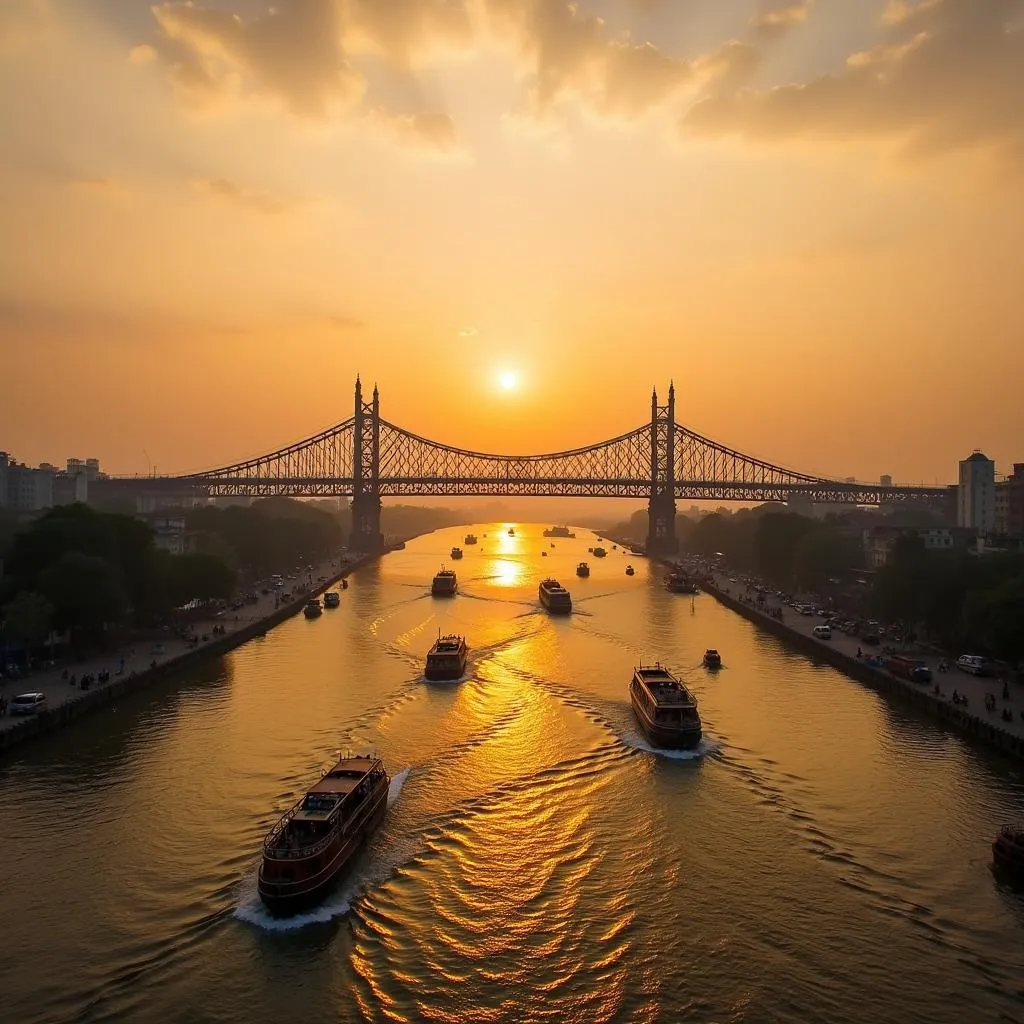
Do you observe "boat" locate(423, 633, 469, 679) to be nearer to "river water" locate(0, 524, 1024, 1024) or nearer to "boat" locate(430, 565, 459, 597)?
"river water" locate(0, 524, 1024, 1024)

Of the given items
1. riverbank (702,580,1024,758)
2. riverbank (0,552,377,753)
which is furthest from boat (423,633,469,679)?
riverbank (702,580,1024,758)

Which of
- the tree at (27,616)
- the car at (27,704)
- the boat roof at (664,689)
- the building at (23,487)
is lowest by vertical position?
the car at (27,704)

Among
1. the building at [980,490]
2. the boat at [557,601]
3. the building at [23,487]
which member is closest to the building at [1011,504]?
the building at [980,490]

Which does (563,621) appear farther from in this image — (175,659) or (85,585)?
(85,585)

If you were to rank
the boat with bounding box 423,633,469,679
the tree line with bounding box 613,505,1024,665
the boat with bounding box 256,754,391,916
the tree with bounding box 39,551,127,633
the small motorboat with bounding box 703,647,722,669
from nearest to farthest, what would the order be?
the boat with bounding box 256,754,391,916 → the tree line with bounding box 613,505,1024,665 → the tree with bounding box 39,551,127,633 → the boat with bounding box 423,633,469,679 → the small motorboat with bounding box 703,647,722,669

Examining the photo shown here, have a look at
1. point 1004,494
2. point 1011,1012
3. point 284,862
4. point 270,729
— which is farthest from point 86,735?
point 1004,494

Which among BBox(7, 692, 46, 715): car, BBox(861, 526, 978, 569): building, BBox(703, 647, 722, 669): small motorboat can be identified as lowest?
BBox(703, 647, 722, 669): small motorboat

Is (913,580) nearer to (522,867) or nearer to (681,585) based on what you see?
(681,585)

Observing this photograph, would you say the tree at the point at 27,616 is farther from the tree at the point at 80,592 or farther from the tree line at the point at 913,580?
the tree line at the point at 913,580
